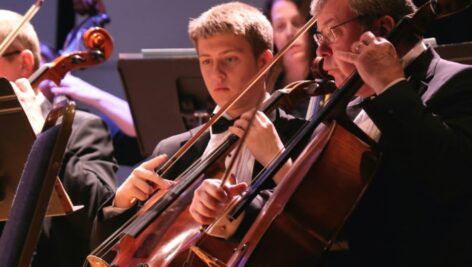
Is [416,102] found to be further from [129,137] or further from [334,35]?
[129,137]

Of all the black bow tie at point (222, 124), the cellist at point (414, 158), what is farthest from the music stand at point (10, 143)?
the cellist at point (414, 158)

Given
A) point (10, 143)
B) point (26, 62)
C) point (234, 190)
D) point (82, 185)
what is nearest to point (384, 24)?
point (234, 190)

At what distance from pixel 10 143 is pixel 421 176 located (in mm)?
952

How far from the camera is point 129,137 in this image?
3.37m

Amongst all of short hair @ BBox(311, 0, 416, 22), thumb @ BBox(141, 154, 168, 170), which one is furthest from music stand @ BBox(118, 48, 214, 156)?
short hair @ BBox(311, 0, 416, 22)

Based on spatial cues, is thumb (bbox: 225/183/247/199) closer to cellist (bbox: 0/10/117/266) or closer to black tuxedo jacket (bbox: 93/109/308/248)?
black tuxedo jacket (bbox: 93/109/308/248)

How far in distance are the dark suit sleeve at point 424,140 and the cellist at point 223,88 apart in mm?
460

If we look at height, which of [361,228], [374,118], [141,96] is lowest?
[141,96]

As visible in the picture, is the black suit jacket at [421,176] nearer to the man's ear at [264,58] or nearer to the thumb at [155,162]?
the thumb at [155,162]

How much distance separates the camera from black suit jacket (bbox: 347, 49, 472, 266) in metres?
→ 1.33

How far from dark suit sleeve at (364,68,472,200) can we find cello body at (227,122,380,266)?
0.06 metres

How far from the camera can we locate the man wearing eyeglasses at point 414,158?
1328 millimetres

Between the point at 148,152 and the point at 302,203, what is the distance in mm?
1314

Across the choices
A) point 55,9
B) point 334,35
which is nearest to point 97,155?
point 334,35
